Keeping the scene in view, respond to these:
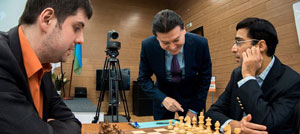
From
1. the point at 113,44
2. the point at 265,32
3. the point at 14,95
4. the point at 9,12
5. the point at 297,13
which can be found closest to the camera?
the point at 14,95

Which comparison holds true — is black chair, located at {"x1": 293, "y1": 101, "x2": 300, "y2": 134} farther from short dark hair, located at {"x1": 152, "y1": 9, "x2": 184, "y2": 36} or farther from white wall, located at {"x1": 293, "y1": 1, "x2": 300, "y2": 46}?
white wall, located at {"x1": 293, "y1": 1, "x2": 300, "y2": 46}

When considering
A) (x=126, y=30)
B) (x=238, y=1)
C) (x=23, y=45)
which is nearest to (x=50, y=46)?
(x=23, y=45)

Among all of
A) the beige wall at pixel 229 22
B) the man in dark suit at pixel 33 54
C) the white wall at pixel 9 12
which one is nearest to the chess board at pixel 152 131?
the man in dark suit at pixel 33 54

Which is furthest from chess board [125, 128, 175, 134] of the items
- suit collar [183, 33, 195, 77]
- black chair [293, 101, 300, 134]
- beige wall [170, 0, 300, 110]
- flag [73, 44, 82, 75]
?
flag [73, 44, 82, 75]

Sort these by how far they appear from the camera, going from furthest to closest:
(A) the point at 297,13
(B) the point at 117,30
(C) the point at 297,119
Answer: (B) the point at 117,30 < (A) the point at 297,13 < (C) the point at 297,119

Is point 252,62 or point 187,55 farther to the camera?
point 187,55

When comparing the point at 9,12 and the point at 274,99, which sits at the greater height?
the point at 9,12

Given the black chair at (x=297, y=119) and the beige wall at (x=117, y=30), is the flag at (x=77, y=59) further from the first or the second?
the black chair at (x=297, y=119)

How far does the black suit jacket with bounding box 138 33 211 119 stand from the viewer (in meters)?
1.83

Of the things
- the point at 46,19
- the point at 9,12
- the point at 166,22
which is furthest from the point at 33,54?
the point at 9,12

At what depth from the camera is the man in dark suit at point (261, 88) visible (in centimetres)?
112

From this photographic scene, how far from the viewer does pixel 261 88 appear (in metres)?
1.26

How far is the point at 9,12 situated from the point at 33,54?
4.89 ft

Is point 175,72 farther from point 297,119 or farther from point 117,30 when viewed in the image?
point 117,30
